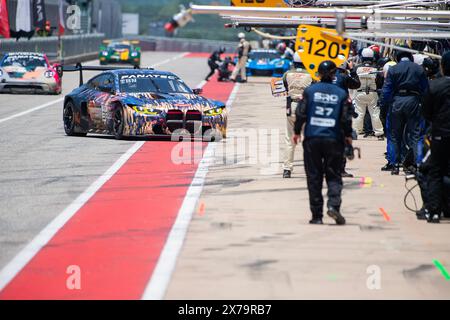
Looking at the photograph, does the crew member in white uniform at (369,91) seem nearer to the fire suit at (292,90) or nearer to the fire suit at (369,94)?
the fire suit at (369,94)

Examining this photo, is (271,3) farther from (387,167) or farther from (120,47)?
(120,47)

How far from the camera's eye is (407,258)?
10562mm

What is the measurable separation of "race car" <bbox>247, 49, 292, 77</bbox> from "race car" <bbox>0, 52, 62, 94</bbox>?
16180 millimetres

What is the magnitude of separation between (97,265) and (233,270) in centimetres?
109

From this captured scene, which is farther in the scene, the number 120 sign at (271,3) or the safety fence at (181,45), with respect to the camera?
the safety fence at (181,45)

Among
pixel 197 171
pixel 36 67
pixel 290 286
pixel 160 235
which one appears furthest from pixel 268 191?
pixel 36 67

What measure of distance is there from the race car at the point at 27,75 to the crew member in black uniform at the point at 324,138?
2307 cm

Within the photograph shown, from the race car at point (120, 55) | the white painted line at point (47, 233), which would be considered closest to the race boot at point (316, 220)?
the white painted line at point (47, 233)

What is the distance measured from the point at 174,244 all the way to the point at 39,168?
6.40 m

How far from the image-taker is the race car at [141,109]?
824 inches

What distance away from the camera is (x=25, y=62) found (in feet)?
117

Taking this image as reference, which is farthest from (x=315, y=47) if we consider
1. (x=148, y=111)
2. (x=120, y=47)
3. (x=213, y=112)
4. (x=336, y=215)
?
(x=120, y=47)
